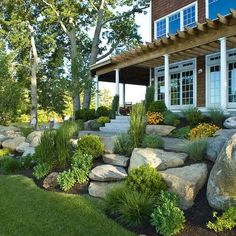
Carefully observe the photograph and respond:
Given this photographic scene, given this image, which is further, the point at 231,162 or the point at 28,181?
the point at 28,181

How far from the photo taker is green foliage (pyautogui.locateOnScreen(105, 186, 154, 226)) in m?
6.13

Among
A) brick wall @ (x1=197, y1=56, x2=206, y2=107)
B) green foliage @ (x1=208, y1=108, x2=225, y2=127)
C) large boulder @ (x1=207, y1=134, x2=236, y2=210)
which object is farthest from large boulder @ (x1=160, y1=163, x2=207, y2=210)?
brick wall @ (x1=197, y1=56, x2=206, y2=107)

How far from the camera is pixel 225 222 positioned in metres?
5.54

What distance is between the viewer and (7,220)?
641 centimetres

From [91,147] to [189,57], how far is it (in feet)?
31.7

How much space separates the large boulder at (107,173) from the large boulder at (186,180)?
119cm

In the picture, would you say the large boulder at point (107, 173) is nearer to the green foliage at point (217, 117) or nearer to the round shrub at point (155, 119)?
the green foliage at point (217, 117)

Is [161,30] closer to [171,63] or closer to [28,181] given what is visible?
[171,63]

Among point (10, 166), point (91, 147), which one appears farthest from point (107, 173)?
point (10, 166)

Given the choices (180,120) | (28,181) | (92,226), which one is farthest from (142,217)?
(180,120)

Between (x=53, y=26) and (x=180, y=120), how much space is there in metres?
21.6

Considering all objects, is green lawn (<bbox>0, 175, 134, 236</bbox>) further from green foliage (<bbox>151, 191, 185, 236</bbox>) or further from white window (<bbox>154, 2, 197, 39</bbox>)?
white window (<bbox>154, 2, 197, 39</bbox>)

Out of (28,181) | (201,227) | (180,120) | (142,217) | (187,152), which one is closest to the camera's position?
(201,227)

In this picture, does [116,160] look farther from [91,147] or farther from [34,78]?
[34,78]
